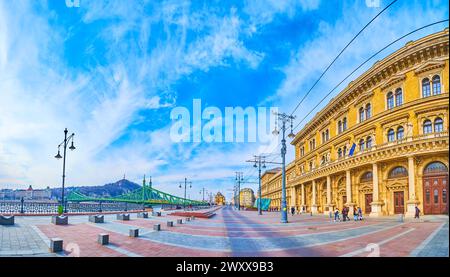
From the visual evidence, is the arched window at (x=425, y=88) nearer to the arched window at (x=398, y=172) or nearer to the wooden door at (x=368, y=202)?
the arched window at (x=398, y=172)

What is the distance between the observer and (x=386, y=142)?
1723 centimetres

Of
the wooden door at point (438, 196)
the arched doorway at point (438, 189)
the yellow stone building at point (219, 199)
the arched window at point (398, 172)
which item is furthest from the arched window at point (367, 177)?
the yellow stone building at point (219, 199)

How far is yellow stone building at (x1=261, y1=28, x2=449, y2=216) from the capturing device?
369 centimetres

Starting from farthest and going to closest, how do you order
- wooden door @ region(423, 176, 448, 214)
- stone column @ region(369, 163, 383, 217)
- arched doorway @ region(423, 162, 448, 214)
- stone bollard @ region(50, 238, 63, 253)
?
stone column @ region(369, 163, 383, 217), stone bollard @ region(50, 238, 63, 253), arched doorway @ region(423, 162, 448, 214), wooden door @ region(423, 176, 448, 214)

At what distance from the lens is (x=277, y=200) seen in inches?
3236

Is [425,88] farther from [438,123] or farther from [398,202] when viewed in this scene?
[398,202]

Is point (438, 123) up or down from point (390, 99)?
down

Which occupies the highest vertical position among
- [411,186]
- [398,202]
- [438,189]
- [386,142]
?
[386,142]

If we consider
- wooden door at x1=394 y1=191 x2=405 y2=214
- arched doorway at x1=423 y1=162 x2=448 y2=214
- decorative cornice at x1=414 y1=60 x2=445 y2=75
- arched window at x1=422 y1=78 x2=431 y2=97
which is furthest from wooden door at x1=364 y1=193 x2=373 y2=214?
decorative cornice at x1=414 y1=60 x2=445 y2=75

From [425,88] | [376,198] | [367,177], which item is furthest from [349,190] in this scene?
[425,88]

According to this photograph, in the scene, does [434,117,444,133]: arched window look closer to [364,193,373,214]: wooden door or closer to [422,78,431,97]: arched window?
[422,78,431,97]: arched window
